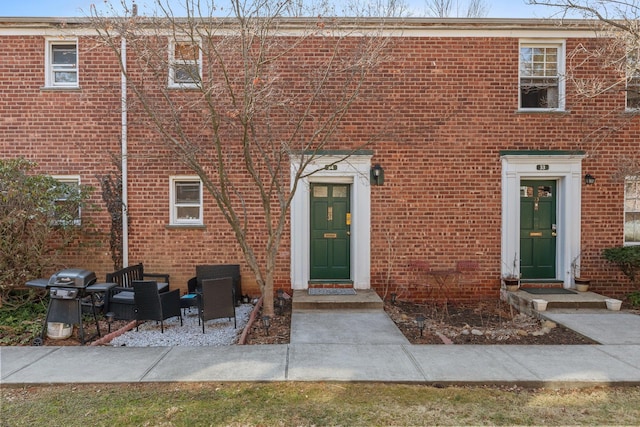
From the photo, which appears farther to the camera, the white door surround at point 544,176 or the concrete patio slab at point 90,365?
the white door surround at point 544,176

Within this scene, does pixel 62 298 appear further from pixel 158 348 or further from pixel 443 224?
pixel 443 224

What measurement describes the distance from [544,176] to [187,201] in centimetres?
747

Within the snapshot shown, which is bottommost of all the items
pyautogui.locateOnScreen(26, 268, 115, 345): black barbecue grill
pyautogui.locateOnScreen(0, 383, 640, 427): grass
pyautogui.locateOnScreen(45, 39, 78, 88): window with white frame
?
pyautogui.locateOnScreen(0, 383, 640, 427): grass

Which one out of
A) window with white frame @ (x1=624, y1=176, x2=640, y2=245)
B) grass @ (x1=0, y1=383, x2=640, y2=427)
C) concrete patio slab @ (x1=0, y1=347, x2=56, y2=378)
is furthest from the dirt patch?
concrete patio slab @ (x1=0, y1=347, x2=56, y2=378)

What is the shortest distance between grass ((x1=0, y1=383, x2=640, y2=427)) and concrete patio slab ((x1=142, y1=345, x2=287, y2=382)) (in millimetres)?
158

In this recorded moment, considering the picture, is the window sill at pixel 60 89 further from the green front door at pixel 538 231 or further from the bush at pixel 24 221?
the green front door at pixel 538 231

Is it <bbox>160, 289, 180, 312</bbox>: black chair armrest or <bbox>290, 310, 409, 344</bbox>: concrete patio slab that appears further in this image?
<bbox>160, 289, 180, 312</bbox>: black chair armrest

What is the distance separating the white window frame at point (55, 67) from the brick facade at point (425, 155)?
0.61 ft

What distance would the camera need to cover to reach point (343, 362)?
4.79 meters

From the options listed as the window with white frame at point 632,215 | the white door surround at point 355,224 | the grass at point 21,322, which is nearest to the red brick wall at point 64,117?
the grass at point 21,322

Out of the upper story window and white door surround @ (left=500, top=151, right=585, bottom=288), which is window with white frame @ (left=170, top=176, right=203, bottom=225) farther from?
the upper story window

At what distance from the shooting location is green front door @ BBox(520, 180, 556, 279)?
8500mm

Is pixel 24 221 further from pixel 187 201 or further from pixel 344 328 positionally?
pixel 344 328

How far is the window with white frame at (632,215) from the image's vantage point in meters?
8.41
